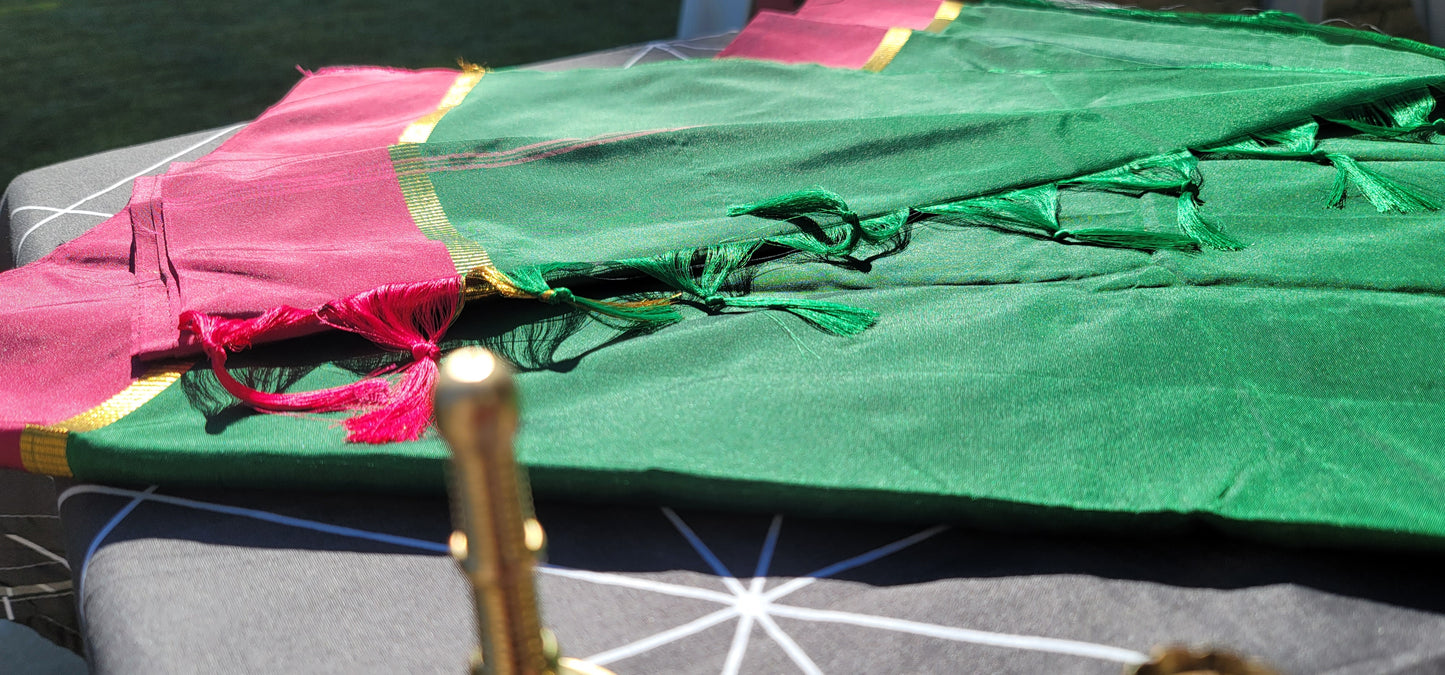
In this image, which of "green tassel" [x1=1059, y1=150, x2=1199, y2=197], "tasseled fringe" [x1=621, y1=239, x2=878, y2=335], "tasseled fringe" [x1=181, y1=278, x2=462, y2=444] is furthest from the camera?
"green tassel" [x1=1059, y1=150, x2=1199, y2=197]

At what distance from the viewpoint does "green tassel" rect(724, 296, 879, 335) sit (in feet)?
3.35

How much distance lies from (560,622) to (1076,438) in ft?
1.35

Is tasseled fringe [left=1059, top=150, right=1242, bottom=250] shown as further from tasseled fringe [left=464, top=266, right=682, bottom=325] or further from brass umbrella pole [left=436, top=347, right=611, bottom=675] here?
brass umbrella pole [left=436, top=347, right=611, bottom=675]

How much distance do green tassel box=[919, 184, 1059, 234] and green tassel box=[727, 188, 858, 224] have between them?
4.2 inches

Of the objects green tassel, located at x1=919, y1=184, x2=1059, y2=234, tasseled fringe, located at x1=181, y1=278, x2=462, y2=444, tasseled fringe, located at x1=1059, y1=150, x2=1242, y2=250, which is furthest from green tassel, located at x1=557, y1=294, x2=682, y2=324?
tasseled fringe, located at x1=1059, y1=150, x2=1242, y2=250

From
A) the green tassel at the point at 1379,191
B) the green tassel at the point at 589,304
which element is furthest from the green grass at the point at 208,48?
the green tassel at the point at 1379,191

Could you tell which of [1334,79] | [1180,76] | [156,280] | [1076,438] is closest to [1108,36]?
[1180,76]

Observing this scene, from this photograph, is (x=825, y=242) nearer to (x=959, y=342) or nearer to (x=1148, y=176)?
(x=959, y=342)

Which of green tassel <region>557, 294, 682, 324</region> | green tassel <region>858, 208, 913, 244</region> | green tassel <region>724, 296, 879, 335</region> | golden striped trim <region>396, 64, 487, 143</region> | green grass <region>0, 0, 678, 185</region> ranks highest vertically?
green grass <region>0, 0, 678, 185</region>

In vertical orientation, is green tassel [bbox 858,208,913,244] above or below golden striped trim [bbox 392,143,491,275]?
below

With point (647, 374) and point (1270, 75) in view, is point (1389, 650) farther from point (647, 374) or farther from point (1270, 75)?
point (1270, 75)

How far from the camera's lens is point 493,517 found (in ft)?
1.43

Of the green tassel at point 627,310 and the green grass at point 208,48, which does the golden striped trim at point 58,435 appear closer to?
the green tassel at point 627,310

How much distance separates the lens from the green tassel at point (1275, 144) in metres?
1.36
